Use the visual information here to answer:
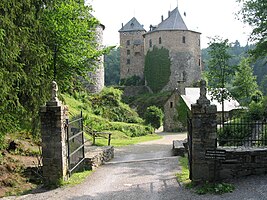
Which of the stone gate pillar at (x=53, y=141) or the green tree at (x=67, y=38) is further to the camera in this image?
the green tree at (x=67, y=38)

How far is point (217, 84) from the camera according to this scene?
811 inches

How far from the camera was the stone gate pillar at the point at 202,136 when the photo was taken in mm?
8672

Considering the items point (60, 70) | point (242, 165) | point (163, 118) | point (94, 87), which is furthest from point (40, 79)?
point (163, 118)

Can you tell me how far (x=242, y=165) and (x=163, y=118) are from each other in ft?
97.5

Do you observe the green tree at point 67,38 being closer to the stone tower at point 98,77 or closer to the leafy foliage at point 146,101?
the stone tower at point 98,77

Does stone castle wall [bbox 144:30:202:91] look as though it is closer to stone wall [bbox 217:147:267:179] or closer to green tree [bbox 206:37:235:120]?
green tree [bbox 206:37:235:120]

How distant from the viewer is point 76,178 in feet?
33.2

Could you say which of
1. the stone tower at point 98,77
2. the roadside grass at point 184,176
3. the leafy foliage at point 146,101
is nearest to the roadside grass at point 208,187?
the roadside grass at point 184,176

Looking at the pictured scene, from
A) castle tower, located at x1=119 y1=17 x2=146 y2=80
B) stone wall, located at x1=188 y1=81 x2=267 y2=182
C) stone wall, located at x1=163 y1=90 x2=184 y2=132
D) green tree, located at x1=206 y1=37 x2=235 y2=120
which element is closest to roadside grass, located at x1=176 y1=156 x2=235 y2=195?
stone wall, located at x1=188 y1=81 x2=267 y2=182

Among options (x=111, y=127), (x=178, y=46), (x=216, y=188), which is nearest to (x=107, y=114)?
(x=111, y=127)

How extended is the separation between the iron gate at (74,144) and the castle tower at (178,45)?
126ft

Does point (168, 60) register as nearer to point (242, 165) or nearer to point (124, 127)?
point (124, 127)

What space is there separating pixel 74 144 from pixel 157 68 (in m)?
41.9

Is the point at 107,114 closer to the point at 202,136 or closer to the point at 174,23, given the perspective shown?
the point at 174,23
